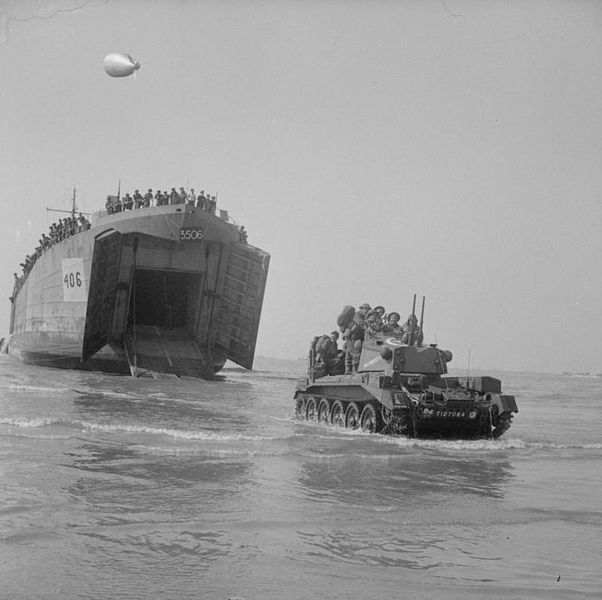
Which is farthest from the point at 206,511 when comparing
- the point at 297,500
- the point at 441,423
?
the point at 441,423

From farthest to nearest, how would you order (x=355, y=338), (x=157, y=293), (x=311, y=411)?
(x=157, y=293) < (x=311, y=411) < (x=355, y=338)

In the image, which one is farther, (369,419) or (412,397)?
(369,419)

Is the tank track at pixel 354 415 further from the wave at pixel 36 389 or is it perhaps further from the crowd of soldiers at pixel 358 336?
the wave at pixel 36 389

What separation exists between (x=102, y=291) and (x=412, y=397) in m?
18.9

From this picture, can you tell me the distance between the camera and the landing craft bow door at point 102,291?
29.4m

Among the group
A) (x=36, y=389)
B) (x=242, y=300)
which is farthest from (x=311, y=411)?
(x=242, y=300)

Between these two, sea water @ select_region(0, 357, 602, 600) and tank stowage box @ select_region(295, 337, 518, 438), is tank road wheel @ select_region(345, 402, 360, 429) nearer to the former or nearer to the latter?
tank stowage box @ select_region(295, 337, 518, 438)

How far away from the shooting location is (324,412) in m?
18.3

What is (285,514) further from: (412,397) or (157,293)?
(157,293)

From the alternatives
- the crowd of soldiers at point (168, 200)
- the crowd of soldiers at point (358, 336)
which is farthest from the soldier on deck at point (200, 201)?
the crowd of soldiers at point (358, 336)

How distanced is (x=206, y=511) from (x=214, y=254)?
80.7ft

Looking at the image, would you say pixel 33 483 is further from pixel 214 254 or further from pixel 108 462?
pixel 214 254

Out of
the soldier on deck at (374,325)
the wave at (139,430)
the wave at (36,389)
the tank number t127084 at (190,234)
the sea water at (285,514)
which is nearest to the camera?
the sea water at (285,514)

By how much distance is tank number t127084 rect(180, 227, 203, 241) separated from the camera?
29969mm
